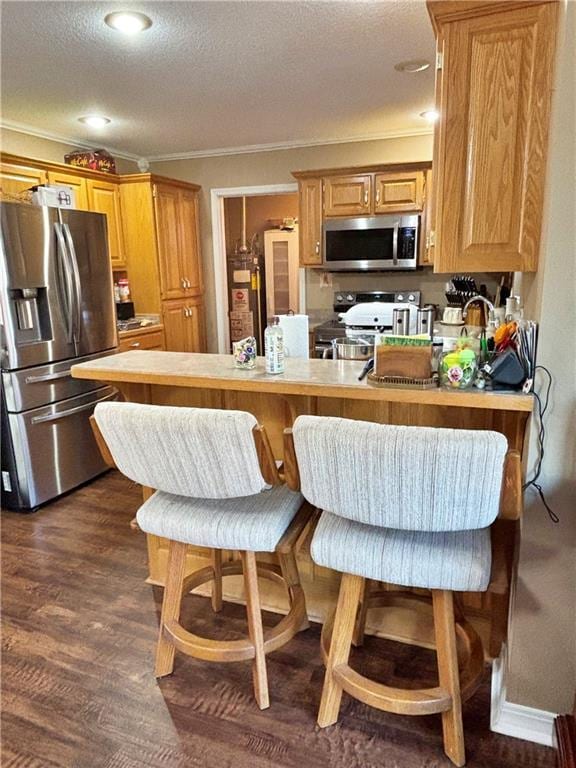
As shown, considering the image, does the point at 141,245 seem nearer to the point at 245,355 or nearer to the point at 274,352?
the point at 245,355

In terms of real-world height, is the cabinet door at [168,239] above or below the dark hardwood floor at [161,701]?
above

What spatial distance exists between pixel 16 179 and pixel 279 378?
2801 millimetres

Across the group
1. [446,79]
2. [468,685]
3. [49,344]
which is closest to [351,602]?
[468,685]

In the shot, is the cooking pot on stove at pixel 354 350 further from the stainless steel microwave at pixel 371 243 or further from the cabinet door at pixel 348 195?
the cabinet door at pixel 348 195

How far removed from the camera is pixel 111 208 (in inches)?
165

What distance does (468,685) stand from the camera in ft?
4.90

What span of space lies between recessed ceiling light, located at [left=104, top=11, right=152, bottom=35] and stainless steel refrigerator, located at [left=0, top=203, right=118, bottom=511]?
1113 millimetres

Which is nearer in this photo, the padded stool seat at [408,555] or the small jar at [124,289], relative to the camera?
the padded stool seat at [408,555]

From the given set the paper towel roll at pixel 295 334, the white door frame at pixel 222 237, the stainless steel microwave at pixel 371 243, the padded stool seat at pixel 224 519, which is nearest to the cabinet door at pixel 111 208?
the white door frame at pixel 222 237

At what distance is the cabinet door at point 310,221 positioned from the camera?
165 inches

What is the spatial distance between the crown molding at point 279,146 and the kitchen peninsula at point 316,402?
9.91 feet

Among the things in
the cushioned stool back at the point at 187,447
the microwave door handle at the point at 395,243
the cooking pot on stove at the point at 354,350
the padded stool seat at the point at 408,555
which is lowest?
the padded stool seat at the point at 408,555

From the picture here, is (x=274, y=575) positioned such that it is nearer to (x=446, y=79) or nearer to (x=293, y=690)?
(x=293, y=690)

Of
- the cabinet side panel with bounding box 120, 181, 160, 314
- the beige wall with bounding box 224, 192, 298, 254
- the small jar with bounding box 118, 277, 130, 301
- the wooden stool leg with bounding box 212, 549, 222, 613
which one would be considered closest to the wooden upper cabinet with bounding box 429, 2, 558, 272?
the wooden stool leg with bounding box 212, 549, 222, 613
